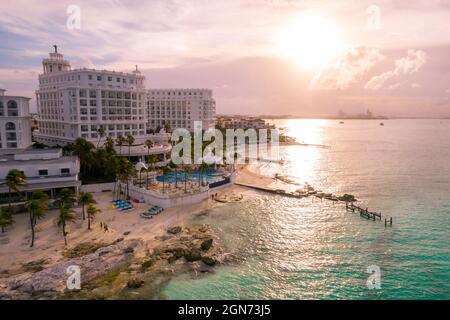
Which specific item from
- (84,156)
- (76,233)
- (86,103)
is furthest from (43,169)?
(86,103)

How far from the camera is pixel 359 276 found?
34156 mm

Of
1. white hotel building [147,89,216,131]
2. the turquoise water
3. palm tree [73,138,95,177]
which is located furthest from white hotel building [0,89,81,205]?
white hotel building [147,89,216,131]

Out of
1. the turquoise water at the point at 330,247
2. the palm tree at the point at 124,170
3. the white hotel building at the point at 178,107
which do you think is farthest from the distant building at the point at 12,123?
the white hotel building at the point at 178,107

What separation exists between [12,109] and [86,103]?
17.7 metres

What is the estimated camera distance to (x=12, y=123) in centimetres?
7112

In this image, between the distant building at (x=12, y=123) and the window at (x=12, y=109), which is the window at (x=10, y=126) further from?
the window at (x=12, y=109)

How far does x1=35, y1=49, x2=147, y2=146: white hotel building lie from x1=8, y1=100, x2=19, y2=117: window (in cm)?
1391

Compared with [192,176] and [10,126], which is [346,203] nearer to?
[192,176]

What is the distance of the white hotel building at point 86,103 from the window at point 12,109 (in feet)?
45.6

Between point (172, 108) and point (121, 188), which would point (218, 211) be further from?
point (172, 108)

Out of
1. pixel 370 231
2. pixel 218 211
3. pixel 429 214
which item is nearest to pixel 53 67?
pixel 218 211

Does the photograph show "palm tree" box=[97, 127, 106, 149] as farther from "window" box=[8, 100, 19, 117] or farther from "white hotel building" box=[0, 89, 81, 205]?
"white hotel building" box=[0, 89, 81, 205]

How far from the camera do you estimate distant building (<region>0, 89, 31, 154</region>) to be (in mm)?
70062

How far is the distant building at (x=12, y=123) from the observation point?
7006 centimetres
